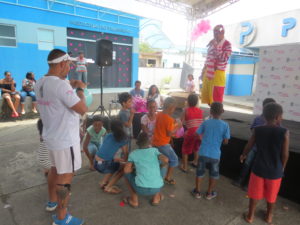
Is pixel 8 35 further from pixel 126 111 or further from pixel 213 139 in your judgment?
pixel 213 139

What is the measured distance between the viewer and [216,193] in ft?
9.59

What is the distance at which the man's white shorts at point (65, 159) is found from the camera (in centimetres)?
192

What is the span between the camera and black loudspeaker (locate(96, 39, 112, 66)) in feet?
20.4

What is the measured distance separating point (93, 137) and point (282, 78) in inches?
251

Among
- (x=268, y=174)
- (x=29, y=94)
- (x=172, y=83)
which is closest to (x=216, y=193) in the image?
(x=268, y=174)

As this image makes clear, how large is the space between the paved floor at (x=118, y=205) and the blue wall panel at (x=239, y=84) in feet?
45.0

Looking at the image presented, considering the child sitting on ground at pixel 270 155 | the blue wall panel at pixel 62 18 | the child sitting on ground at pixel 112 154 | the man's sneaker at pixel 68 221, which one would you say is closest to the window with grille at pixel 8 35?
the blue wall panel at pixel 62 18

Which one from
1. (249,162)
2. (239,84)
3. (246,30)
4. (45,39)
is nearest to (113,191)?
(249,162)

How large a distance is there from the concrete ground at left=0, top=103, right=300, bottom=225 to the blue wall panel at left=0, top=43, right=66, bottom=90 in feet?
24.4

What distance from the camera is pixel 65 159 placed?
6.38ft

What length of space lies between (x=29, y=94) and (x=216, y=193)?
21.8 ft

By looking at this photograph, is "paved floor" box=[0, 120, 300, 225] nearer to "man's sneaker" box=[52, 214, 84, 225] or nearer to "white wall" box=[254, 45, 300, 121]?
"man's sneaker" box=[52, 214, 84, 225]

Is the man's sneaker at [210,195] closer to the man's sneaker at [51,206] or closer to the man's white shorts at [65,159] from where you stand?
the man's white shorts at [65,159]

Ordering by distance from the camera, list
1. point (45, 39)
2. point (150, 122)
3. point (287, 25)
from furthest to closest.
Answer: point (287, 25) < point (45, 39) < point (150, 122)
